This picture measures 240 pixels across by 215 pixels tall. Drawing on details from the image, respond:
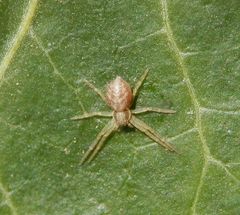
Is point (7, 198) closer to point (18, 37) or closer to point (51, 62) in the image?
point (51, 62)

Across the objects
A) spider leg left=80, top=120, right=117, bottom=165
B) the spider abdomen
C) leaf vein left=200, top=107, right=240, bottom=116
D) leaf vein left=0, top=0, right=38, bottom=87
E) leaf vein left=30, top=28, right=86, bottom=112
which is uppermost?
leaf vein left=0, top=0, right=38, bottom=87

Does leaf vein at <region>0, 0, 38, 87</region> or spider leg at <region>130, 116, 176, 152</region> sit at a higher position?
leaf vein at <region>0, 0, 38, 87</region>

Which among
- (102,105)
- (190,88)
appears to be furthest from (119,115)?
(190,88)

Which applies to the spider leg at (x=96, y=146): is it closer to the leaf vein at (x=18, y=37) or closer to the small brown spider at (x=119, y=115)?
the small brown spider at (x=119, y=115)

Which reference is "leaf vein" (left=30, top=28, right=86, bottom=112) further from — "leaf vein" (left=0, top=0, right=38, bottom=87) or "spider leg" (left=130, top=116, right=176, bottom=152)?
"spider leg" (left=130, top=116, right=176, bottom=152)

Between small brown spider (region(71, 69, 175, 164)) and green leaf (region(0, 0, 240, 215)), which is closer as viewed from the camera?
green leaf (region(0, 0, 240, 215))

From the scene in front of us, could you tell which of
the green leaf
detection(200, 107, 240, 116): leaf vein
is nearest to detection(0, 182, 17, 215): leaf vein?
the green leaf

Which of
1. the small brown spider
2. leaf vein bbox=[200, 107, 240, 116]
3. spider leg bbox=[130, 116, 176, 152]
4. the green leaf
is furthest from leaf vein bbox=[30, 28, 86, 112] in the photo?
leaf vein bbox=[200, 107, 240, 116]
